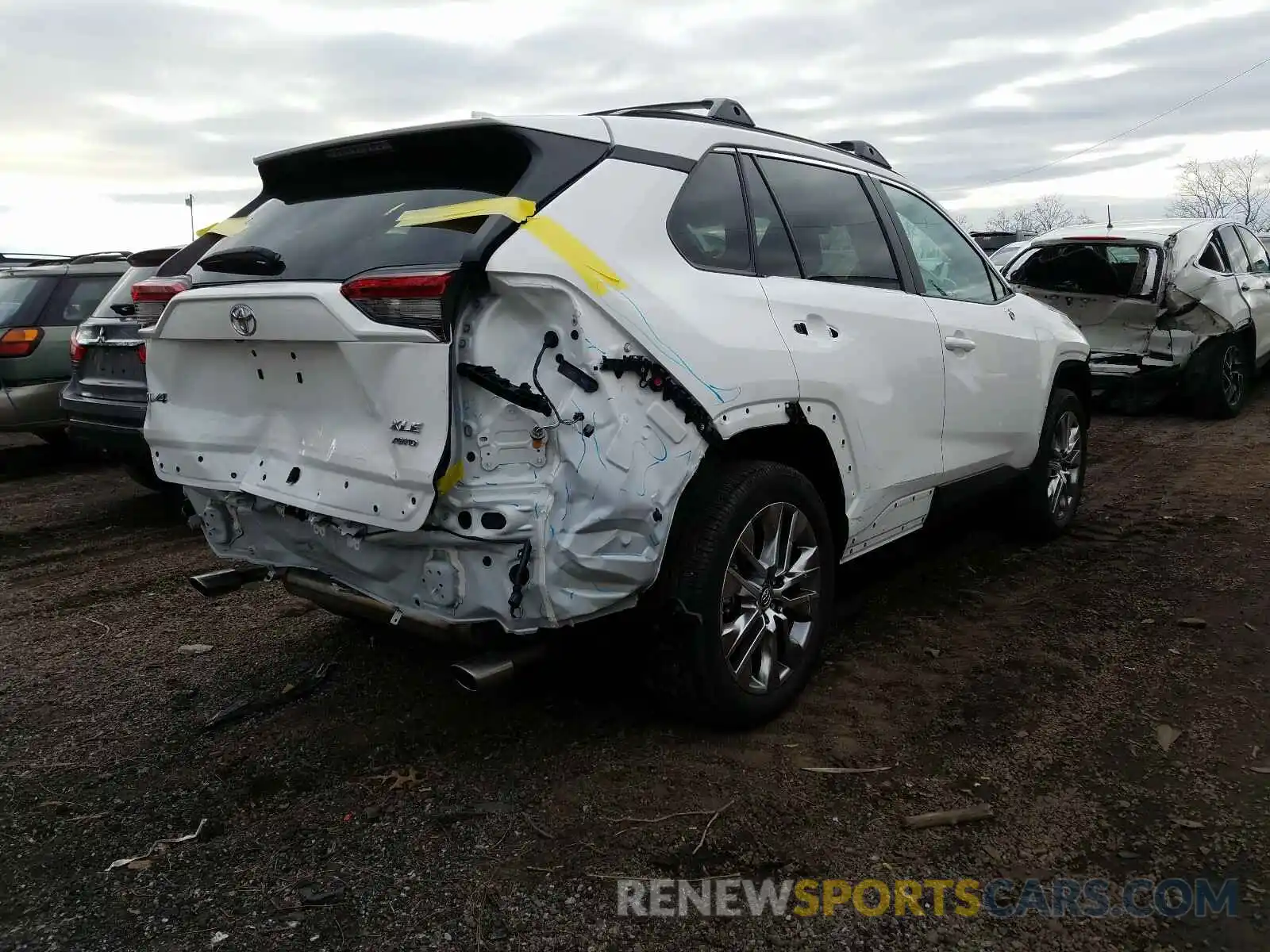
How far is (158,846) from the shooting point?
9.19 feet

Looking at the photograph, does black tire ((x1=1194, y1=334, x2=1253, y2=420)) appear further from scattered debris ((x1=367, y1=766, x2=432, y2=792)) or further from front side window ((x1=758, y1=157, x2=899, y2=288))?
scattered debris ((x1=367, y1=766, x2=432, y2=792))

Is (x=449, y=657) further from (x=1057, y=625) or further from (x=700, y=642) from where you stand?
(x=1057, y=625)

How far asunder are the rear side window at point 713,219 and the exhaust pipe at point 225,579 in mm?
1821

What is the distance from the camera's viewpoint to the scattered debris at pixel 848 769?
3.09 metres

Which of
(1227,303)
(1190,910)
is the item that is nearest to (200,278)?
(1190,910)

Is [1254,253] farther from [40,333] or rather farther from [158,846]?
[40,333]

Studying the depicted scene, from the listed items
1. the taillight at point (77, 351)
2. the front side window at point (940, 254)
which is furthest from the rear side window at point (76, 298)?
the front side window at point (940, 254)

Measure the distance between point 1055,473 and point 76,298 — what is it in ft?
25.1

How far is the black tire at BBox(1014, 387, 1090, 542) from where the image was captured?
17.3 ft

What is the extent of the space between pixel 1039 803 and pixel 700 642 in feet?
3.60

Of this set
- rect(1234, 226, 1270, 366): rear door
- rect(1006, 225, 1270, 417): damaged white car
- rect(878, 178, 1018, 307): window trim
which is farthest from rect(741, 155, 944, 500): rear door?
rect(1234, 226, 1270, 366): rear door

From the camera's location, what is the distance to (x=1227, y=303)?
8.90m

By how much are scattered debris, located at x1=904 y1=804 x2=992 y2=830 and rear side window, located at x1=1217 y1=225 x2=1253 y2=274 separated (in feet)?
28.2

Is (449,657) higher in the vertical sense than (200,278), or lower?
lower
